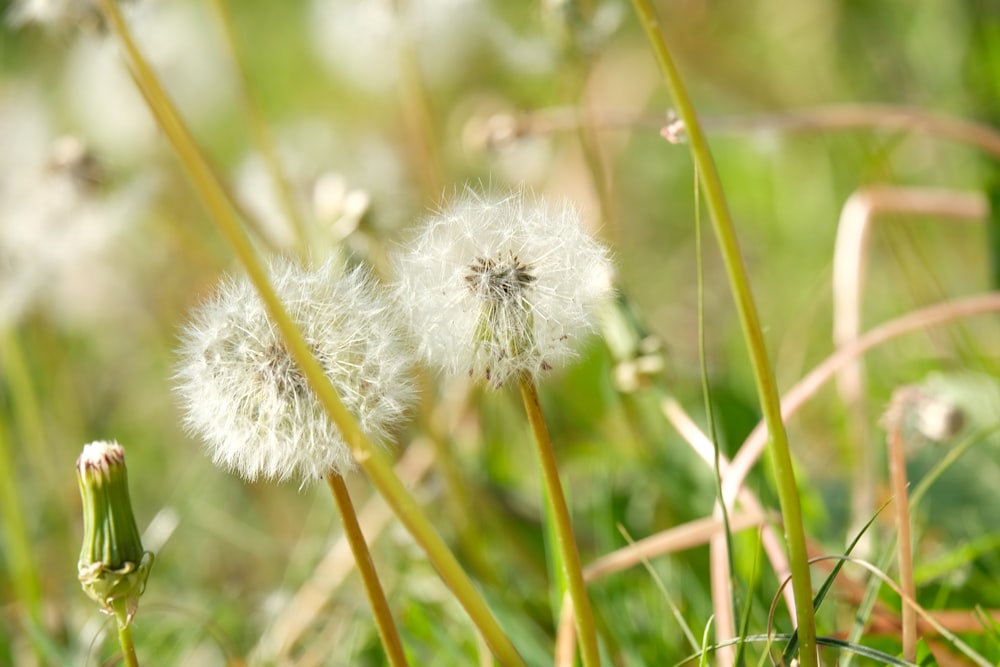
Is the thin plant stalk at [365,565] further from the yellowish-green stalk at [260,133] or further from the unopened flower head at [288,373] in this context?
the yellowish-green stalk at [260,133]

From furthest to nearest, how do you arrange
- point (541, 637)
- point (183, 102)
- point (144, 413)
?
point (183, 102) → point (144, 413) → point (541, 637)

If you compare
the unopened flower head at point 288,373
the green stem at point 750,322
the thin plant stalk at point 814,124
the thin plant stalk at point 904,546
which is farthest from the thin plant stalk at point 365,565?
the thin plant stalk at point 814,124

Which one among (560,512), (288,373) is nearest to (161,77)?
(288,373)

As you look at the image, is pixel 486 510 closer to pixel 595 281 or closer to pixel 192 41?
pixel 595 281

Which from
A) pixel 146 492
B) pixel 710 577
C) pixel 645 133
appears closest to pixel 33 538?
pixel 146 492

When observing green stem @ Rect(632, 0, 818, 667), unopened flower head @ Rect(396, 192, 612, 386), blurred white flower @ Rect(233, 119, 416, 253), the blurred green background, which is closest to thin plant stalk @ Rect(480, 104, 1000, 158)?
the blurred green background

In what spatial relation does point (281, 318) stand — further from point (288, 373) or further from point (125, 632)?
point (125, 632)

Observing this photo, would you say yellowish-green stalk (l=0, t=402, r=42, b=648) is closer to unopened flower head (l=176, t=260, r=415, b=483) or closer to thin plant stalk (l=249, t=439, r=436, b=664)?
thin plant stalk (l=249, t=439, r=436, b=664)
